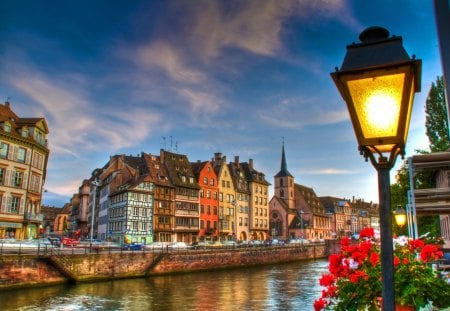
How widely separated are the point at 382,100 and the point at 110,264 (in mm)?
39987

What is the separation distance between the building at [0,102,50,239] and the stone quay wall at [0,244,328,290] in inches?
492

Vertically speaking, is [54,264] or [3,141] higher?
[3,141]

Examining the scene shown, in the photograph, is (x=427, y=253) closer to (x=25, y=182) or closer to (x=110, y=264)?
(x=110, y=264)

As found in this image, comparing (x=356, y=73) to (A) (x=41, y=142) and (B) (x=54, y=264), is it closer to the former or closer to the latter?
(B) (x=54, y=264)

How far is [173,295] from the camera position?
30.3m

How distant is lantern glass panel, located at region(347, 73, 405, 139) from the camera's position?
2.73m

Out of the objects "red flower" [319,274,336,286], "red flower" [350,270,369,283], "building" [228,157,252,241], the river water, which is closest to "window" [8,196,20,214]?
the river water

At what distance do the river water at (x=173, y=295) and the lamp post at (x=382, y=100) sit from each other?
2369 cm

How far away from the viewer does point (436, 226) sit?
32656mm

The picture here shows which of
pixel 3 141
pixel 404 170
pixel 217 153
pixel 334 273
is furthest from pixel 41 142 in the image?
pixel 334 273

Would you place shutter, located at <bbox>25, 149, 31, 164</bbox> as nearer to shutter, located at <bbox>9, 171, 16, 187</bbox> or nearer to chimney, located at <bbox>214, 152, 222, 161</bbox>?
shutter, located at <bbox>9, 171, 16, 187</bbox>

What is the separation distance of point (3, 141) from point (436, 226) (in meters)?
44.2

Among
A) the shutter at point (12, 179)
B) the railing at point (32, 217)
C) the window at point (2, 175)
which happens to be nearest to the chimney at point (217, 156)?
the railing at point (32, 217)

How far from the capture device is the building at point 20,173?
1764 inches
